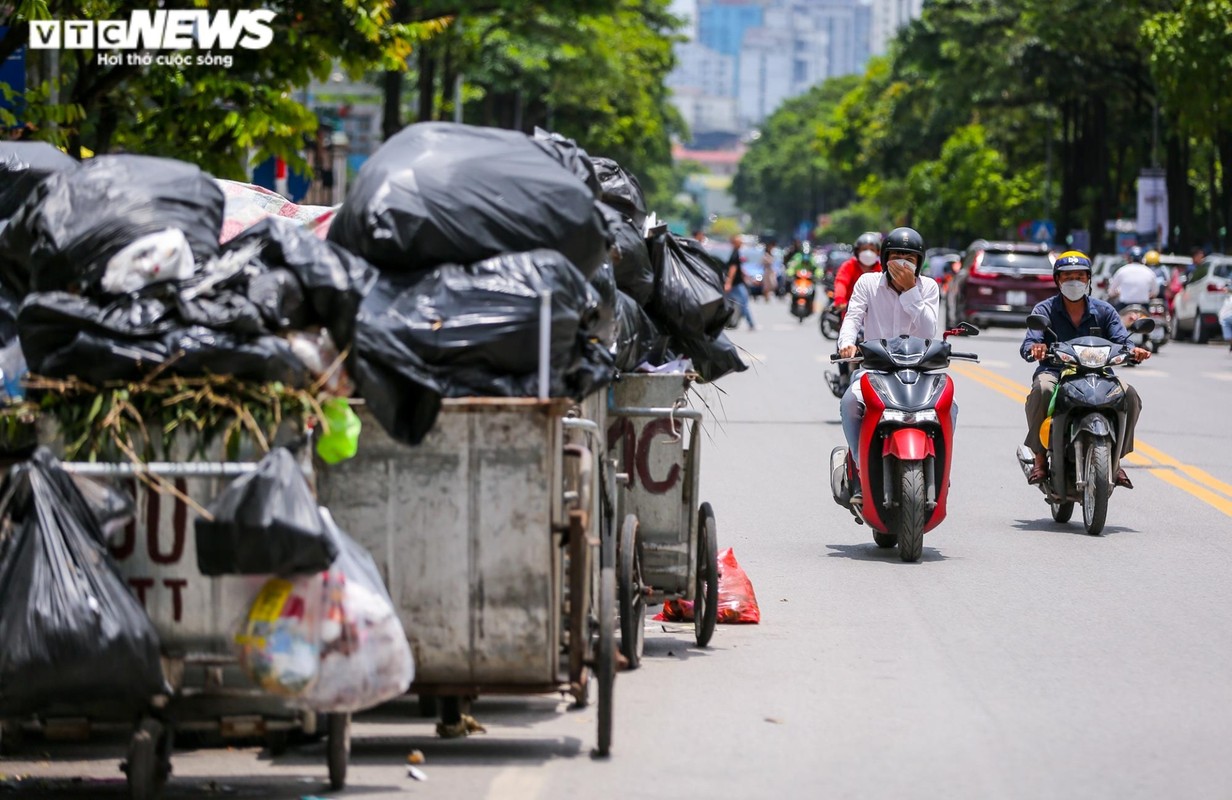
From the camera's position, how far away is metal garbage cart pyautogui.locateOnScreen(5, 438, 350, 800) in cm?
554

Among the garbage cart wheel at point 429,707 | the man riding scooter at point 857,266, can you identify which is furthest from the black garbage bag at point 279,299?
the man riding scooter at point 857,266

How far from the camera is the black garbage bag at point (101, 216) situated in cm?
586

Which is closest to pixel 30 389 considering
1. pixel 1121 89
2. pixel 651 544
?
pixel 651 544

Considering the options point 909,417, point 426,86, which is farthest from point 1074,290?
point 426,86

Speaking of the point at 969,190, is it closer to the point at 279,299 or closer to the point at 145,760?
the point at 279,299

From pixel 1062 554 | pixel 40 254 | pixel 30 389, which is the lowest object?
pixel 1062 554

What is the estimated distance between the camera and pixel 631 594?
727cm

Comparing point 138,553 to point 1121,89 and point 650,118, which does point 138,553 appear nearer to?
point 1121,89

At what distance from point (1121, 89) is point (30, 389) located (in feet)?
192

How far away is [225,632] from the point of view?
565cm

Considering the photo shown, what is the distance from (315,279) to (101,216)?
0.70 meters

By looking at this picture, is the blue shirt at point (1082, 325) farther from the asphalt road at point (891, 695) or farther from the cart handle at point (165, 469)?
the cart handle at point (165, 469)

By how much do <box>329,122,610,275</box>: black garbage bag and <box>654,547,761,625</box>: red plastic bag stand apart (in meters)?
2.76

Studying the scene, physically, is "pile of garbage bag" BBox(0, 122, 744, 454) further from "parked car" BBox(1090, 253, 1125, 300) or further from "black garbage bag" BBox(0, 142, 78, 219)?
"parked car" BBox(1090, 253, 1125, 300)
